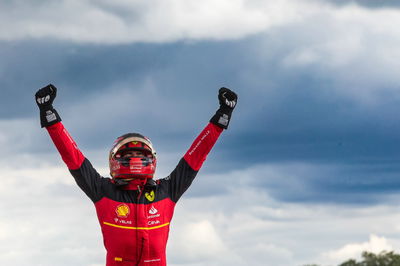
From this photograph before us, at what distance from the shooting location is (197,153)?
1489 centimetres

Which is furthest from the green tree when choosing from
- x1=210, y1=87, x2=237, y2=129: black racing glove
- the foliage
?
x1=210, y1=87, x2=237, y2=129: black racing glove

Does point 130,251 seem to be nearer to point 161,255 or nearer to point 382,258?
point 161,255

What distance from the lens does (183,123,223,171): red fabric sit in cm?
1488

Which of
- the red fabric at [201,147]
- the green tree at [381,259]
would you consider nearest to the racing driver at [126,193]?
the red fabric at [201,147]

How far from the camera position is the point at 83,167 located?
14.4 meters

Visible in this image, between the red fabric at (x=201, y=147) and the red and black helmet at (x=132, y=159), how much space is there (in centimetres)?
81

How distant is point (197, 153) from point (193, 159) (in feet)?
0.47

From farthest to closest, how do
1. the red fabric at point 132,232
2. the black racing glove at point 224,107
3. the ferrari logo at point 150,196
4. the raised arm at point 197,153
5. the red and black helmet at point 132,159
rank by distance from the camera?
the black racing glove at point 224,107 → the raised arm at point 197,153 → the ferrari logo at point 150,196 → the red and black helmet at point 132,159 → the red fabric at point 132,232

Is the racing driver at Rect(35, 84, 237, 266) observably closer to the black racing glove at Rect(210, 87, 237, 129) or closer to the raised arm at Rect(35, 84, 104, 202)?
the raised arm at Rect(35, 84, 104, 202)

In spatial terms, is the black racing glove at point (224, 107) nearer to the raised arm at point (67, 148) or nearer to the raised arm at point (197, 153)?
the raised arm at point (197, 153)

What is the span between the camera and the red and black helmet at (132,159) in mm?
14172

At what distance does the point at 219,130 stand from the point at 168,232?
87.6 inches

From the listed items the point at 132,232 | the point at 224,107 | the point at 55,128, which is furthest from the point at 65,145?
the point at 224,107

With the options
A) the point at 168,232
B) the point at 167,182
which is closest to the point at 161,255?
the point at 168,232
